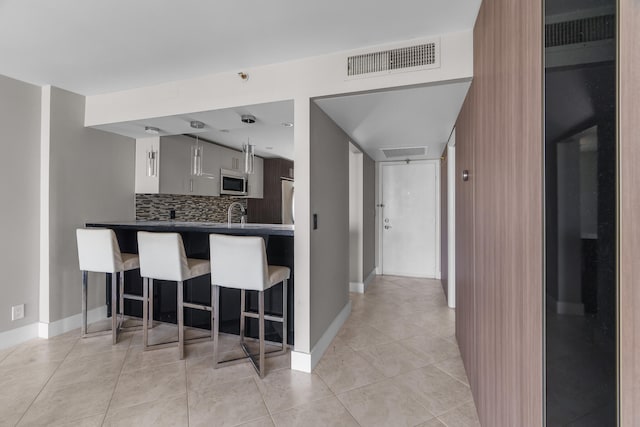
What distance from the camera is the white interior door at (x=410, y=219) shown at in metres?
5.04

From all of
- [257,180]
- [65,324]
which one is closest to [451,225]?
[257,180]

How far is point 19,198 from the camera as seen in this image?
2670 mm

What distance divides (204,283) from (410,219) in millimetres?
3621

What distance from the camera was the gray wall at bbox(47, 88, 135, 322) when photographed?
2.83 m

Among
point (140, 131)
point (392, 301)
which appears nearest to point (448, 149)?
point (392, 301)

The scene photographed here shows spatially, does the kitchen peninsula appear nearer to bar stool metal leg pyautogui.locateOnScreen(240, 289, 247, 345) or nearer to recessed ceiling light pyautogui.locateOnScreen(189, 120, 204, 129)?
bar stool metal leg pyautogui.locateOnScreen(240, 289, 247, 345)

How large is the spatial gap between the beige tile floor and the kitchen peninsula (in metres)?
0.32

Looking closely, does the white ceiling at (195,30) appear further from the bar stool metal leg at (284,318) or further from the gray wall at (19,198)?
the bar stool metal leg at (284,318)

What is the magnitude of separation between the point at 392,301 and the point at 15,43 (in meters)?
4.35

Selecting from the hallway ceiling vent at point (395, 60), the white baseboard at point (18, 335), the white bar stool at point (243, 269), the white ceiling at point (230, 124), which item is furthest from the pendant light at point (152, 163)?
the hallway ceiling vent at point (395, 60)

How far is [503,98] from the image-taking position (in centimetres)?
120

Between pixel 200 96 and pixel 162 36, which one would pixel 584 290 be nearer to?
pixel 162 36

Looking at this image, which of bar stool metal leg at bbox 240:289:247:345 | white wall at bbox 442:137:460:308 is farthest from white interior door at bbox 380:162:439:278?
bar stool metal leg at bbox 240:289:247:345

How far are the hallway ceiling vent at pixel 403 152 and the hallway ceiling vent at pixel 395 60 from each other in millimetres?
2197
